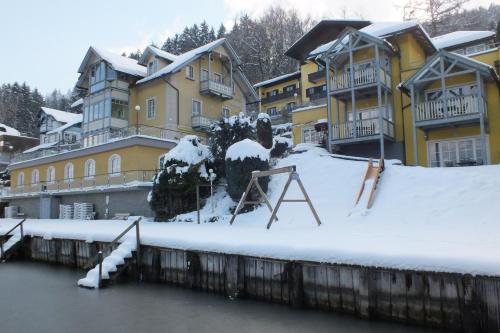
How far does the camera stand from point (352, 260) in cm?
856

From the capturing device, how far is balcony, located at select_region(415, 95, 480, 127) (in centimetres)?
2019

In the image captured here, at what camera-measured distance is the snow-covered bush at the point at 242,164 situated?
753 inches

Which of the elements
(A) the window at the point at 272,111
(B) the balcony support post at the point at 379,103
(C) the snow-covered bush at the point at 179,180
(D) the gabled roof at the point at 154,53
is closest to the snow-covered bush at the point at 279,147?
(C) the snow-covered bush at the point at 179,180

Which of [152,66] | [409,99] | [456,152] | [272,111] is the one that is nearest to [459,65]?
[409,99]

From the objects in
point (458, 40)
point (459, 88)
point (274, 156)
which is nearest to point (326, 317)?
point (274, 156)

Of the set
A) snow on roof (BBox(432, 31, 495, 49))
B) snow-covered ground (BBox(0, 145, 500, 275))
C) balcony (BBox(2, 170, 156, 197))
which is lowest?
snow-covered ground (BBox(0, 145, 500, 275))

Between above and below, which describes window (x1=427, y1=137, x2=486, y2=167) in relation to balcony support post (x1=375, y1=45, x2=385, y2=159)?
below

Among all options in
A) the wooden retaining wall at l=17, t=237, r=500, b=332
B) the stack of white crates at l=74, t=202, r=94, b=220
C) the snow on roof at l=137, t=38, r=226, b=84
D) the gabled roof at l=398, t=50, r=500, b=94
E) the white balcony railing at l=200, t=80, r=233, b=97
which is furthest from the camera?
the white balcony railing at l=200, t=80, r=233, b=97

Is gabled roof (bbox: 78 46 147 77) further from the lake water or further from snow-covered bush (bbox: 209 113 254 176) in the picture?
the lake water

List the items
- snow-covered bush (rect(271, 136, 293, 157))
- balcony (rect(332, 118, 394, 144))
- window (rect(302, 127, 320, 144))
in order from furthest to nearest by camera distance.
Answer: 1. window (rect(302, 127, 320, 144))
2. snow-covered bush (rect(271, 136, 293, 157))
3. balcony (rect(332, 118, 394, 144))

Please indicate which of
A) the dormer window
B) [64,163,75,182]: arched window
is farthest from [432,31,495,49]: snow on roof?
[64,163,75,182]: arched window

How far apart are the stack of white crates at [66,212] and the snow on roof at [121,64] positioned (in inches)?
466

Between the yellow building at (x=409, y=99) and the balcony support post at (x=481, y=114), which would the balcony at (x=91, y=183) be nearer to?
the yellow building at (x=409, y=99)

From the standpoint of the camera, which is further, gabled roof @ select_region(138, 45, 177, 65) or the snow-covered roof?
gabled roof @ select_region(138, 45, 177, 65)
